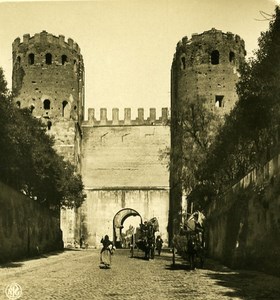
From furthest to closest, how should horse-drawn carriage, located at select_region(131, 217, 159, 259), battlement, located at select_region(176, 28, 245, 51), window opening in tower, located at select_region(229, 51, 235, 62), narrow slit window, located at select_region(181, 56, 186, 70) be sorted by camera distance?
narrow slit window, located at select_region(181, 56, 186, 70), window opening in tower, located at select_region(229, 51, 235, 62), battlement, located at select_region(176, 28, 245, 51), horse-drawn carriage, located at select_region(131, 217, 159, 259)

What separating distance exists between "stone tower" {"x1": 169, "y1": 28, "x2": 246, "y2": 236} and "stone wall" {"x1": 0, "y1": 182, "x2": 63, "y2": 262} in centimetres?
1233

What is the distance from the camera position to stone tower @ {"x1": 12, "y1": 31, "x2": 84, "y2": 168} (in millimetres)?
40000

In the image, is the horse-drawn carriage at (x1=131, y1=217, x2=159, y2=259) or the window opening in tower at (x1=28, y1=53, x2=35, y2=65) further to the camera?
the window opening in tower at (x1=28, y1=53, x2=35, y2=65)

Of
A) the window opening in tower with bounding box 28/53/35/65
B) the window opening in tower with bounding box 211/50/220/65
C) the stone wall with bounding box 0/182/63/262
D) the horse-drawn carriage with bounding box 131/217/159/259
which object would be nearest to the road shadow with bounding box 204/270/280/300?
the horse-drawn carriage with bounding box 131/217/159/259

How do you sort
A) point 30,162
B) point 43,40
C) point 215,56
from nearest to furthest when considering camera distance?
point 30,162 → point 215,56 → point 43,40

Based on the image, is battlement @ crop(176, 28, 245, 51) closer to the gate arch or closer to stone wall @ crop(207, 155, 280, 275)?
the gate arch

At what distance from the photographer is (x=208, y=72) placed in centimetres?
3847

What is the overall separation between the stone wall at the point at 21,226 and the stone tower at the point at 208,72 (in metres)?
12.3

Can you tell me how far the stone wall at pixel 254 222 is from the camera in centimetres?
1251

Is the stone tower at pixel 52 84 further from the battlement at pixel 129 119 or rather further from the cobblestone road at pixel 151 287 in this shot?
the cobblestone road at pixel 151 287

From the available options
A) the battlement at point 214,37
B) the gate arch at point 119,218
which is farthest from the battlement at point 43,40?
the gate arch at point 119,218

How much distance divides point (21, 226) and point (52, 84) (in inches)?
809

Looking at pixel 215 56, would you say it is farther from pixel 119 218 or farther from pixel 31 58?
pixel 119 218

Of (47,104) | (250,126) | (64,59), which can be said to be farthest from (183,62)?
(250,126)
